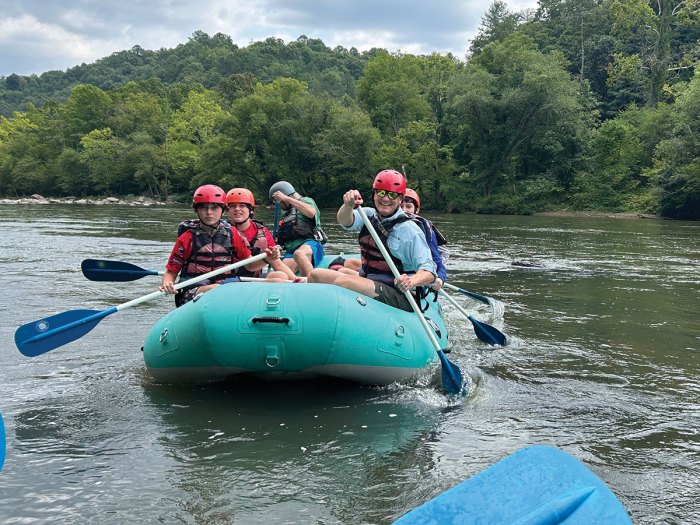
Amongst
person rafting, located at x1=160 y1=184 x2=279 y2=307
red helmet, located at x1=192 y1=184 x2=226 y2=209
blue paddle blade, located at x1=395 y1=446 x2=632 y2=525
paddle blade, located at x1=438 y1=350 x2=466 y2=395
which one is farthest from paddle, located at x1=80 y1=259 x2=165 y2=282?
blue paddle blade, located at x1=395 y1=446 x2=632 y2=525

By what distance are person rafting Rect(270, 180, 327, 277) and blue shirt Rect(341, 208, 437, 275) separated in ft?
5.74

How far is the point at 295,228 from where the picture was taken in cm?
727

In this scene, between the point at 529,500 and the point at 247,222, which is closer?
the point at 529,500

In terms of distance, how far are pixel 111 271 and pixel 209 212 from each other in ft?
4.32

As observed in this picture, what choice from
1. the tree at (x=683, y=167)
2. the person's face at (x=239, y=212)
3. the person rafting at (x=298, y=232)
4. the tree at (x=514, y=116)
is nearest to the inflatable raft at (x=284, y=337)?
the person's face at (x=239, y=212)

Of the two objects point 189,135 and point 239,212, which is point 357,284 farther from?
point 189,135

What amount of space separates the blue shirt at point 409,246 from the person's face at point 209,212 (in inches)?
44.0

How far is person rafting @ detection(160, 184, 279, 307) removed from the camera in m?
5.45

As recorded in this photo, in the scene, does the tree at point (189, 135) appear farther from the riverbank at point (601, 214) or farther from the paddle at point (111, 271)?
the paddle at point (111, 271)

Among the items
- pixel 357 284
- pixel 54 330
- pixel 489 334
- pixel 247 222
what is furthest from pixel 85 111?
pixel 357 284

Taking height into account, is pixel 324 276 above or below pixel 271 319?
above

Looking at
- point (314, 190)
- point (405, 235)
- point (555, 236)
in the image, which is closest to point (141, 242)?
point (555, 236)

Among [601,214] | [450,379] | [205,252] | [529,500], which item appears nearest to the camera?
[529,500]

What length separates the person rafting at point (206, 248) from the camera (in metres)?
5.45
